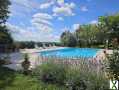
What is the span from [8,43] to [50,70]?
2004 centimetres

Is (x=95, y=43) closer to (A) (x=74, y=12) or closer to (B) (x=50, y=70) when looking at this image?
(A) (x=74, y=12)

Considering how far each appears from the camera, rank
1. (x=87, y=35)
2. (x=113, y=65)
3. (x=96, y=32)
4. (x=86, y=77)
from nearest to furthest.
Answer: (x=113, y=65)
(x=86, y=77)
(x=96, y=32)
(x=87, y=35)

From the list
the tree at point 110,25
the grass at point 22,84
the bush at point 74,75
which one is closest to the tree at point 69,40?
the tree at point 110,25

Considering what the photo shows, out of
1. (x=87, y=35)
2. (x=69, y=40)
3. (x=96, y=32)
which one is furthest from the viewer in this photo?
(x=87, y=35)

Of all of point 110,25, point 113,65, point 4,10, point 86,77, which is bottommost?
point 86,77

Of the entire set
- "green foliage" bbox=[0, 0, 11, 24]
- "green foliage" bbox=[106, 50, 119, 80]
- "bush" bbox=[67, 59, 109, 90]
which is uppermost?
"green foliage" bbox=[0, 0, 11, 24]

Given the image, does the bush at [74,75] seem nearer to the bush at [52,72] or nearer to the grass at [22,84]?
the bush at [52,72]

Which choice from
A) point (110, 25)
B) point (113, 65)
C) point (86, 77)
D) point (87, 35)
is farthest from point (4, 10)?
point (87, 35)

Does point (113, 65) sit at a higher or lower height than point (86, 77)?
higher

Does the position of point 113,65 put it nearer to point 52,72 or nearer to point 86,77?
point 86,77

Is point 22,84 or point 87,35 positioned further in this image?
point 87,35

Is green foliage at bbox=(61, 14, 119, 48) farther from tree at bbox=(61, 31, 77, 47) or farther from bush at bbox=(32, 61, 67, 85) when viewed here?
bush at bbox=(32, 61, 67, 85)

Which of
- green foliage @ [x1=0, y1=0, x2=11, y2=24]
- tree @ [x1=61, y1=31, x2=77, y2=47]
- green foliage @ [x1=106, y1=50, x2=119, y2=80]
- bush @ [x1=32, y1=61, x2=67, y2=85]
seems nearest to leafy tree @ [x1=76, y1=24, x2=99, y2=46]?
tree @ [x1=61, y1=31, x2=77, y2=47]

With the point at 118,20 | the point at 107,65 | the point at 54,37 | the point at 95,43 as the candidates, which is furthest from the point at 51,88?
the point at 54,37
